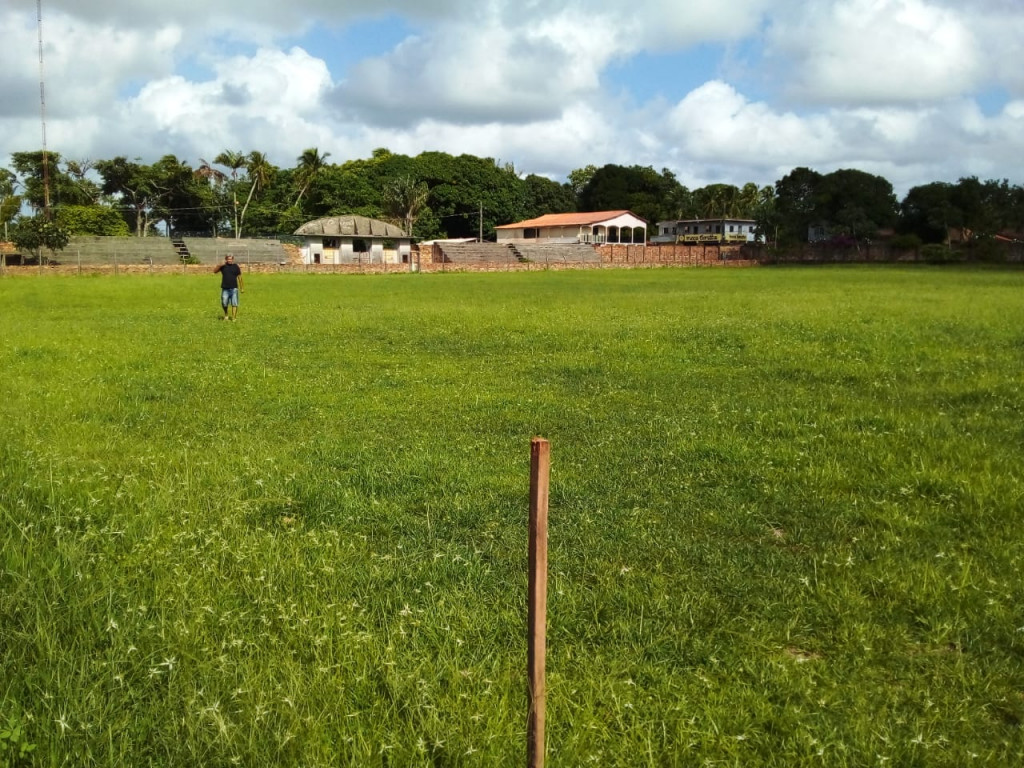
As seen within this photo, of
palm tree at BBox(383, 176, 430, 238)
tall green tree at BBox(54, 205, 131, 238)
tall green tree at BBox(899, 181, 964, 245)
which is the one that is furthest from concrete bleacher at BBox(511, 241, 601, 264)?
tall green tree at BBox(54, 205, 131, 238)

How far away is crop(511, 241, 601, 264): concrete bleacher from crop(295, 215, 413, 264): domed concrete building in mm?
12800

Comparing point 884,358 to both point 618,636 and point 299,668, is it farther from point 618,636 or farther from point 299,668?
point 299,668

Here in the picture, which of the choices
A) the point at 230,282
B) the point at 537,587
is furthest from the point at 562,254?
the point at 537,587

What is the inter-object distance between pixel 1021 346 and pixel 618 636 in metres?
13.2

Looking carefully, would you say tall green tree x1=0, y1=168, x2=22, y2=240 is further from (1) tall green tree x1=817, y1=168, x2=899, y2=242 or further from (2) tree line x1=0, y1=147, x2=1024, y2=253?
(1) tall green tree x1=817, y1=168, x2=899, y2=242

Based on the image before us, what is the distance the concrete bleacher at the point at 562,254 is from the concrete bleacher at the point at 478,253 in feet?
4.42

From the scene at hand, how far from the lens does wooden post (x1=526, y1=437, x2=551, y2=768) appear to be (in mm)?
2551

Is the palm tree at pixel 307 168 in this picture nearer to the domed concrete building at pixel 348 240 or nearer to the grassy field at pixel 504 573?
the domed concrete building at pixel 348 240

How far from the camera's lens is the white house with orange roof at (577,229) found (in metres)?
91.0

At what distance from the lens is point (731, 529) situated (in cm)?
580

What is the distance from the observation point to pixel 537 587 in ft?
9.06

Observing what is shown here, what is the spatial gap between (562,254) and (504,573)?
7995cm

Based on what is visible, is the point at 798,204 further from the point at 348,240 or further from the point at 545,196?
the point at 348,240

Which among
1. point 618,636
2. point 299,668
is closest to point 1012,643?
point 618,636
